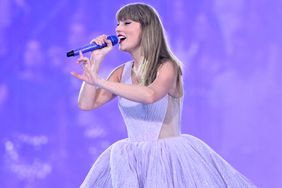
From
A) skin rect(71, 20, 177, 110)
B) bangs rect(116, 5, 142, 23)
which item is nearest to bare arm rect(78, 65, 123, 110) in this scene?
skin rect(71, 20, 177, 110)

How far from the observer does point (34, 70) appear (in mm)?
2713

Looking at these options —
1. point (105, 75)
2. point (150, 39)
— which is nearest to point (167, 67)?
point (150, 39)

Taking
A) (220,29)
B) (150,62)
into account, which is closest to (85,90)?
(150,62)

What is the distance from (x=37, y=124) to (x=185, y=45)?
74cm

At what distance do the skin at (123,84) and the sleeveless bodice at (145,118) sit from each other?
6 centimetres

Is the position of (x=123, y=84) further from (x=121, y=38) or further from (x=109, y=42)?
(x=121, y=38)

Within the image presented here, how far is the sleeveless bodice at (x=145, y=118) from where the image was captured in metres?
1.98

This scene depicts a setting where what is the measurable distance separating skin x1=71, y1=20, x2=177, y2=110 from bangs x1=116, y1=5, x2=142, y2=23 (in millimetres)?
13

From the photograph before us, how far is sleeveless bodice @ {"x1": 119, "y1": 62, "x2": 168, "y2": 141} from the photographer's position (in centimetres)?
198

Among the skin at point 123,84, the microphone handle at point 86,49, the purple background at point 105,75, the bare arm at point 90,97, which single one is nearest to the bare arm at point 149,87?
the skin at point 123,84

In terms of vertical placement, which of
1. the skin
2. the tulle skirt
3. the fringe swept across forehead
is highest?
the fringe swept across forehead

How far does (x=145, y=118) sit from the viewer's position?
6.57ft

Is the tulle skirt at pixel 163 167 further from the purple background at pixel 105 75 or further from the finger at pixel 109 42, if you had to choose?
the purple background at pixel 105 75

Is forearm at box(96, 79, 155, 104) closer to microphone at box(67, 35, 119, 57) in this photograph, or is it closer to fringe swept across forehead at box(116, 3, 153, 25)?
microphone at box(67, 35, 119, 57)
